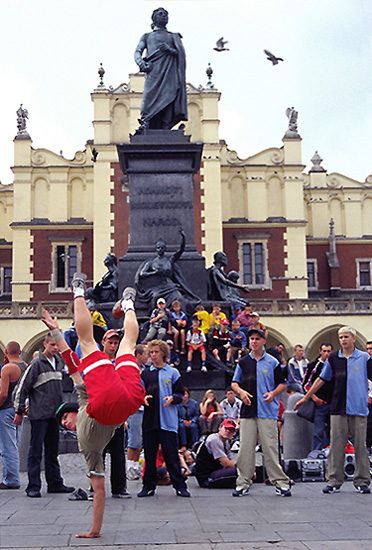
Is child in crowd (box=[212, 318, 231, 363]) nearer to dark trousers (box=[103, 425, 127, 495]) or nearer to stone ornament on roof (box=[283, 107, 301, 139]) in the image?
dark trousers (box=[103, 425, 127, 495])

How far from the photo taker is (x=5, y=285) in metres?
40.3

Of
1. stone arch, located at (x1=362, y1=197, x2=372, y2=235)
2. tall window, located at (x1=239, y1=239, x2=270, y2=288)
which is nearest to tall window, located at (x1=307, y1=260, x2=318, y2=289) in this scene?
stone arch, located at (x1=362, y1=197, x2=372, y2=235)

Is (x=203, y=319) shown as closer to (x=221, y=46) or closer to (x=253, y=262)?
(x=221, y=46)

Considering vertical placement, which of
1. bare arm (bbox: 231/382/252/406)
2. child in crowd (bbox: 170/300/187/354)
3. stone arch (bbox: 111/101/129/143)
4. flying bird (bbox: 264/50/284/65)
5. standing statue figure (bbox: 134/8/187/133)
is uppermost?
stone arch (bbox: 111/101/129/143)

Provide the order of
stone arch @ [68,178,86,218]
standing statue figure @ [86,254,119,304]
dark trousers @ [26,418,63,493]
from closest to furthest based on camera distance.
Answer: dark trousers @ [26,418,63,493], standing statue figure @ [86,254,119,304], stone arch @ [68,178,86,218]

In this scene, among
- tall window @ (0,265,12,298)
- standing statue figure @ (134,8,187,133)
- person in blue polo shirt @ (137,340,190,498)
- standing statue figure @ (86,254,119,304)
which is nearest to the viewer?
person in blue polo shirt @ (137,340,190,498)

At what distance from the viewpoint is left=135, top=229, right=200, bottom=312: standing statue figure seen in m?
12.7

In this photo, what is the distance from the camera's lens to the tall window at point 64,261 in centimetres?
3831

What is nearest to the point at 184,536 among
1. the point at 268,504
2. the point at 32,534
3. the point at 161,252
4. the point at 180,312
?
the point at 32,534

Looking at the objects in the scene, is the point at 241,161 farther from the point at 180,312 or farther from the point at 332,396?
the point at 332,396

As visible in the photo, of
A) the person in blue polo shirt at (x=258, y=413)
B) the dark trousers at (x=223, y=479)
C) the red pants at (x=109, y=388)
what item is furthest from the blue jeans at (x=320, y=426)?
the red pants at (x=109, y=388)

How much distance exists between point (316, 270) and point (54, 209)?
48.5 feet

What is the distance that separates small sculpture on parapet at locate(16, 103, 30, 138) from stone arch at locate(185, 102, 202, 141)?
8.72 meters

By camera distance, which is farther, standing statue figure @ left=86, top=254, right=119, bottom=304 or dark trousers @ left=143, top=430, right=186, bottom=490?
standing statue figure @ left=86, top=254, right=119, bottom=304
